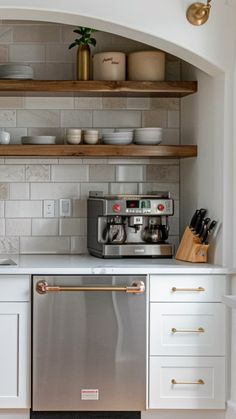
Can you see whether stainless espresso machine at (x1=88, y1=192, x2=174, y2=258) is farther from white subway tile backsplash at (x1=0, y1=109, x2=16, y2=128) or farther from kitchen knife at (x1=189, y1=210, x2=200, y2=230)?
white subway tile backsplash at (x1=0, y1=109, x2=16, y2=128)

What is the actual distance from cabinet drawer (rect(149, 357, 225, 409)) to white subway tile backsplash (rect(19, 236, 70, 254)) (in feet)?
3.47

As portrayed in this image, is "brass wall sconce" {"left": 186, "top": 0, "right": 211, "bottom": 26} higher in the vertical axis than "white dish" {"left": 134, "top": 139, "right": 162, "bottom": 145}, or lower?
higher

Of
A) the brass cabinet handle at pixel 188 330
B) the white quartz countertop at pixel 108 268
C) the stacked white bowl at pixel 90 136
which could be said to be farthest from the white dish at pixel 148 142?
the brass cabinet handle at pixel 188 330

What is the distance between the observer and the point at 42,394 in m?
4.10

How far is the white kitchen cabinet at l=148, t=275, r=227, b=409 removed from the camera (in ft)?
13.6

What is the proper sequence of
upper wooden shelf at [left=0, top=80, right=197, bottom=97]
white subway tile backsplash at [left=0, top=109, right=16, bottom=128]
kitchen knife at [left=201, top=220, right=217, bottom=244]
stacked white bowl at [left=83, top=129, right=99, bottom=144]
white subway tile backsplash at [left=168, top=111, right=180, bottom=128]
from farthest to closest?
white subway tile backsplash at [left=168, top=111, right=180, bottom=128]
white subway tile backsplash at [left=0, top=109, right=16, bottom=128]
stacked white bowl at [left=83, top=129, right=99, bottom=144]
upper wooden shelf at [left=0, top=80, right=197, bottom=97]
kitchen knife at [left=201, top=220, right=217, bottom=244]

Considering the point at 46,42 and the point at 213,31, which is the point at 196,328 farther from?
the point at 46,42

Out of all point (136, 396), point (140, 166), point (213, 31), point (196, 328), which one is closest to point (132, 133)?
point (140, 166)

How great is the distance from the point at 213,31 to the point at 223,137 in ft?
1.84

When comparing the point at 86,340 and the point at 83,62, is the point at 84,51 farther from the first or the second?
the point at 86,340

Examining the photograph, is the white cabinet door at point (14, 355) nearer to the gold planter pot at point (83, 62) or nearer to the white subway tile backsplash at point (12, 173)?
A: the white subway tile backsplash at point (12, 173)

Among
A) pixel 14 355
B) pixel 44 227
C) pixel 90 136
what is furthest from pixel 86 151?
pixel 14 355

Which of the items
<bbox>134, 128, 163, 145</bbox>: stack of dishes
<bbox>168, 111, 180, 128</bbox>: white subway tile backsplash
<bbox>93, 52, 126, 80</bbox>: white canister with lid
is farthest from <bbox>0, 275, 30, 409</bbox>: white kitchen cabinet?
<bbox>168, 111, 180, 128</bbox>: white subway tile backsplash

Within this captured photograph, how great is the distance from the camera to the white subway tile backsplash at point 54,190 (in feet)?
16.0
